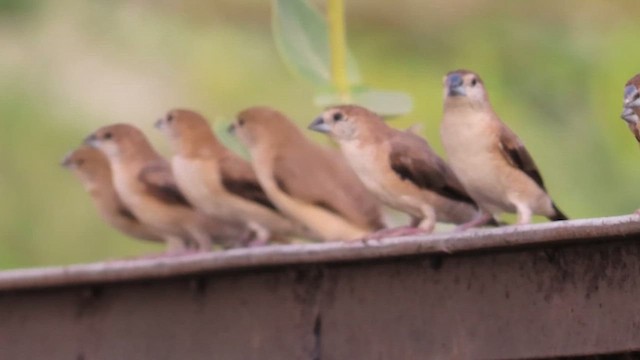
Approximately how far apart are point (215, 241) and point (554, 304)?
128cm

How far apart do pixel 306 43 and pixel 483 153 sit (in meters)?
0.67

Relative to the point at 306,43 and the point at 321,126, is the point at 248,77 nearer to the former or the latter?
the point at 306,43

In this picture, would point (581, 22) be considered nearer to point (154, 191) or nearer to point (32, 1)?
point (154, 191)

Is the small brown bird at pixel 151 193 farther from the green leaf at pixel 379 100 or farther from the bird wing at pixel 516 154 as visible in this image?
the bird wing at pixel 516 154

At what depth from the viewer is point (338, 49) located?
298 centimetres

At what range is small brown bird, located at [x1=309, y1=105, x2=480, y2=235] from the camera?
8.43 ft

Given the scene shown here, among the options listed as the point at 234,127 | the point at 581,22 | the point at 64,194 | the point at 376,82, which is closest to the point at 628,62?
the point at 581,22

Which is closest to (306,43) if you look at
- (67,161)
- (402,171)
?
(402,171)

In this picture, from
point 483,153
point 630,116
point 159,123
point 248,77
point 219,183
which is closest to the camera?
point 630,116

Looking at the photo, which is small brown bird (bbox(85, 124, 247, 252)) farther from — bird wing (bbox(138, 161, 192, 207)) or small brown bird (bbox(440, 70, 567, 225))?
small brown bird (bbox(440, 70, 567, 225))

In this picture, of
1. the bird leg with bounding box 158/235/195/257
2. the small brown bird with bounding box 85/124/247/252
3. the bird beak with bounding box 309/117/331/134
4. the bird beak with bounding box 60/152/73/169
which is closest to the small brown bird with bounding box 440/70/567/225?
the bird beak with bounding box 309/117/331/134

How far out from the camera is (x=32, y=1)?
3420 millimetres

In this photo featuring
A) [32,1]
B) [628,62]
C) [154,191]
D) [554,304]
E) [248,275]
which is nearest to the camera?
[554,304]

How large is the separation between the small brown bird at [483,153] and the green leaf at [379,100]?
47 cm
